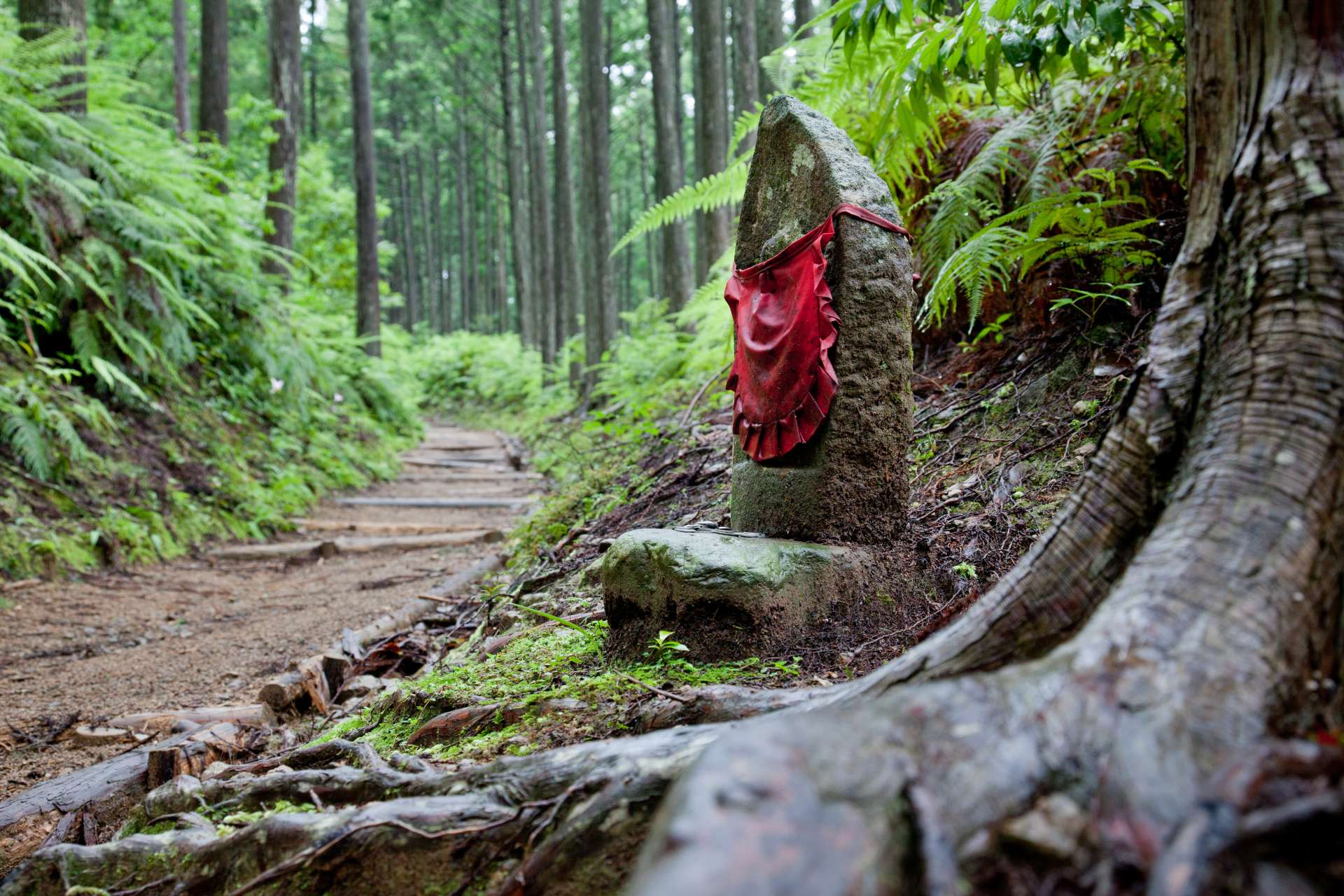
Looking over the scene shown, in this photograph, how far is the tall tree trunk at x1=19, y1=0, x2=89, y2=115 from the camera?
7.92 m

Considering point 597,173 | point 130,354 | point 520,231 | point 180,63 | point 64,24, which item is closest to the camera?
point 130,354

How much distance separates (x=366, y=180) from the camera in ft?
52.5

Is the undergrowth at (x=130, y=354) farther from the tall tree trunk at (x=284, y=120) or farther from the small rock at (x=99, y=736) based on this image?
the small rock at (x=99, y=736)

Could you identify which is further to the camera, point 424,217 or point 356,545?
point 424,217

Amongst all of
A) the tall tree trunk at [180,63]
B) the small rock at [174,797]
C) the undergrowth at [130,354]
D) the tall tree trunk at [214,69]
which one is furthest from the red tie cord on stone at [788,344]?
the tall tree trunk at [180,63]

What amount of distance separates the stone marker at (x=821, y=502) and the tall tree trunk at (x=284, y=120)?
37.7 ft

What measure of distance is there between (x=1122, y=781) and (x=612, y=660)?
7.06 feet

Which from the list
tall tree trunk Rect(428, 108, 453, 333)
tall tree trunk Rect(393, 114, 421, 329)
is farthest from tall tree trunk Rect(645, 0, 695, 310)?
tall tree trunk Rect(428, 108, 453, 333)

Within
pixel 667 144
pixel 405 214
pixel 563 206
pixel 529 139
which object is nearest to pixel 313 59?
pixel 405 214

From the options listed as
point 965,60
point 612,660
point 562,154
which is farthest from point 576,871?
point 562,154

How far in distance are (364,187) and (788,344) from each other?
14.9 m

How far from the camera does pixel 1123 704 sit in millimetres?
1236

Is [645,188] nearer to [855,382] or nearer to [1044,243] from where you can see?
[1044,243]

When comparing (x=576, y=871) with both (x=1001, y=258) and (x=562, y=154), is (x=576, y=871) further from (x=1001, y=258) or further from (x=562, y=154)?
(x=562, y=154)
